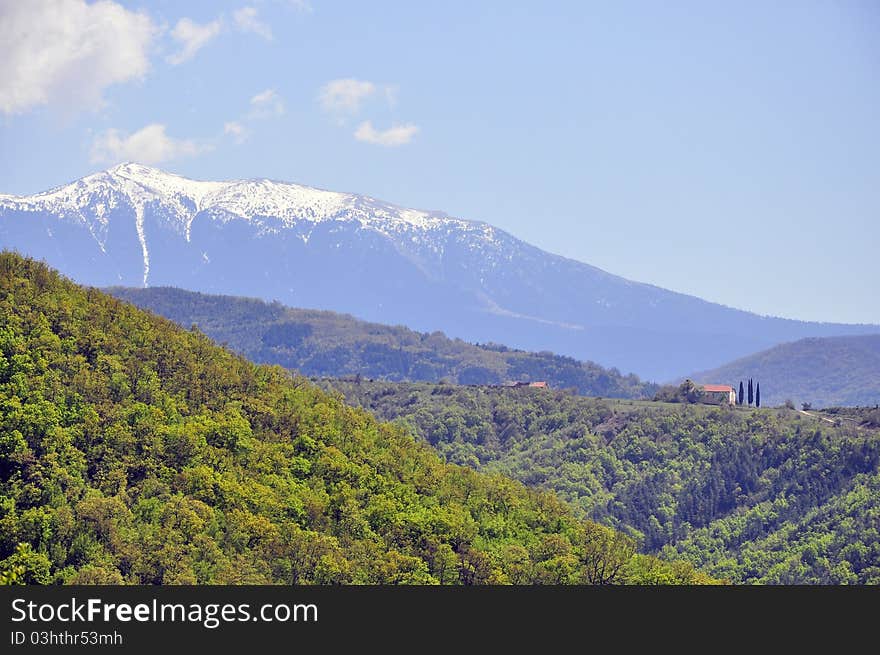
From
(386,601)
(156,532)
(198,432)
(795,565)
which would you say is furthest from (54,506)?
(795,565)

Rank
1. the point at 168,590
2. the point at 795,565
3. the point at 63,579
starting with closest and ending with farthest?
the point at 168,590
the point at 63,579
the point at 795,565

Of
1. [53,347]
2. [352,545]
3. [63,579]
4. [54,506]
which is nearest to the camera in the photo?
[63,579]

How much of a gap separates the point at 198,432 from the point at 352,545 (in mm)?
16556

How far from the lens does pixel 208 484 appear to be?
108m

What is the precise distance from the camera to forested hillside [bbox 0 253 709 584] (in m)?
96.3

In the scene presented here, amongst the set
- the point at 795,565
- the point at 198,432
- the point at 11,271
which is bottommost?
the point at 795,565

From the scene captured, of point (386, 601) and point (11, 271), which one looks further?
point (11, 271)

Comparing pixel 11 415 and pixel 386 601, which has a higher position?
pixel 11 415

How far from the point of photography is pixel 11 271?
4776 inches

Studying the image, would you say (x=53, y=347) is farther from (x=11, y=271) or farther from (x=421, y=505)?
(x=421, y=505)

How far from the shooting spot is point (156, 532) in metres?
98.4

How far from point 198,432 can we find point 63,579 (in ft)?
86.4

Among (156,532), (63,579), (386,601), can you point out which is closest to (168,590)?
(386,601)

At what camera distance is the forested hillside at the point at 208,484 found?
9631 centimetres
